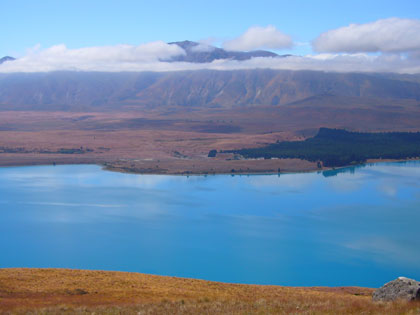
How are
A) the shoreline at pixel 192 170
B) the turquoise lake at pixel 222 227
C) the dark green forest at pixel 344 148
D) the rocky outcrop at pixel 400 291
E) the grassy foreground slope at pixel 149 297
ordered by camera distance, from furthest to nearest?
the dark green forest at pixel 344 148
the shoreline at pixel 192 170
the turquoise lake at pixel 222 227
the rocky outcrop at pixel 400 291
the grassy foreground slope at pixel 149 297

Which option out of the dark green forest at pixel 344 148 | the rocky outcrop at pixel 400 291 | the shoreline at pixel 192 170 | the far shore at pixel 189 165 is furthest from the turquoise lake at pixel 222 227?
the dark green forest at pixel 344 148

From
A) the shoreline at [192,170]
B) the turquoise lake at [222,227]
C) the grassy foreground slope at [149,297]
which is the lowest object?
the shoreline at [192,170]

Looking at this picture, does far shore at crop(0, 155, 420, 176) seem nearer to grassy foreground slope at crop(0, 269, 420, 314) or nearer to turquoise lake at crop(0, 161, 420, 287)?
turquoise lake at crop(0, 161, 420, 287)

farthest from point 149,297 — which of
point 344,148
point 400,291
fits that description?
point 344,148


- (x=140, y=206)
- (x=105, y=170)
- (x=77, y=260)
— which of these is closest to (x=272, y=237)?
(x=77, y=260)

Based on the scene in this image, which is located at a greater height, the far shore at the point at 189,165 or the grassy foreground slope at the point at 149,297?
the grassy foreground slope at the point at 149,297

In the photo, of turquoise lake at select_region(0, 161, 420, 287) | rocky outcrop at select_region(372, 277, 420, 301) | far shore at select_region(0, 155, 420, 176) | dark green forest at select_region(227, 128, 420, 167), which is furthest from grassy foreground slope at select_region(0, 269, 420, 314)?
dark green forest at select_region(227, 128, 420, 167)

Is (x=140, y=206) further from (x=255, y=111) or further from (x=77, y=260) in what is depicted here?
(x=255, y=111)

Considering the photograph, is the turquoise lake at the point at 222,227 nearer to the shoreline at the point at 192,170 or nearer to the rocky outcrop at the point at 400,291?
the shoreline at the point at 192,170
